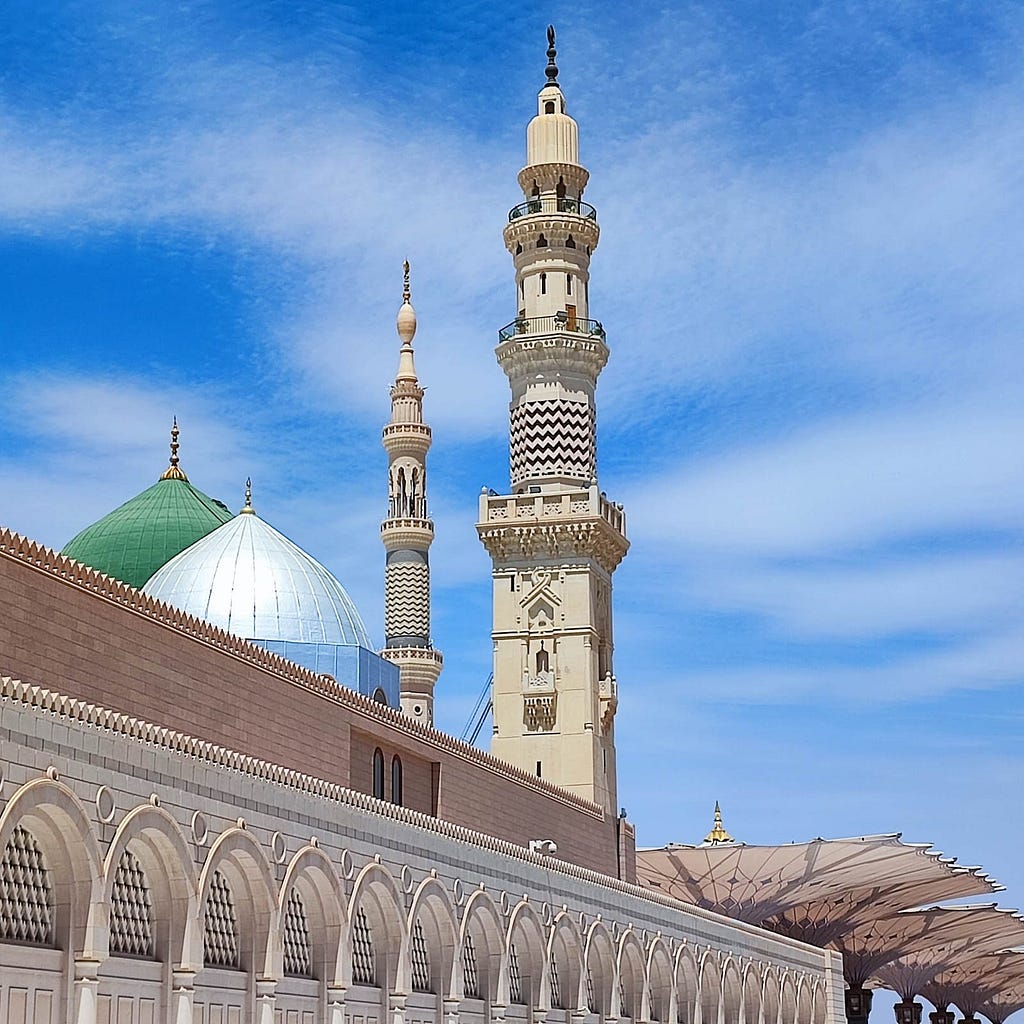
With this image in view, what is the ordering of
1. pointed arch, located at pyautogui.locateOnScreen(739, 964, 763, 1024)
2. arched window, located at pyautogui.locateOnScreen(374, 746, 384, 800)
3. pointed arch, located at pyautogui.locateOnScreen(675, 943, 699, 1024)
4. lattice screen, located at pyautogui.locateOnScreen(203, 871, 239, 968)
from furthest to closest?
pointed arch, located at pyautogui.locateOnScreen(739, 964, 763, 1024) < pointed arch, located at pyautogui.locateOnScreen(675, 943, 699, 1024) < arched window, located at pyautogui.locateOnScreen(374, 746, 384, 800) < lattice screen, located at pyautogui.locateOnScreen(203, 871, 239, 968)

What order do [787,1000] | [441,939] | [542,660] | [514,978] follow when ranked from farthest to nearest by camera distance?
[542,660], [787,1000], [514,978], [441,939]

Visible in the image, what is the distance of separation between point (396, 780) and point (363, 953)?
802 cm

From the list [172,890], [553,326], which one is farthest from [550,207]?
[172,890]

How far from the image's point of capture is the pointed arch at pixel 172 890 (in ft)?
57.8

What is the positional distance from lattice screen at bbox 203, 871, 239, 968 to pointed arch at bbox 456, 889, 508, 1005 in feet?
22.2

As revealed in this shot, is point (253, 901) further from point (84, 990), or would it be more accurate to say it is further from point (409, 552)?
point (409, 552)

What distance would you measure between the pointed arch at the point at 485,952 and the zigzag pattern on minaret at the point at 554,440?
2012cm

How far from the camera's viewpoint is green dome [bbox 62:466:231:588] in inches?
1554

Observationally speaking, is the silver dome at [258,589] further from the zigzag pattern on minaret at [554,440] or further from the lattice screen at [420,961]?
the zigzag pattern on minaret at [554,440]

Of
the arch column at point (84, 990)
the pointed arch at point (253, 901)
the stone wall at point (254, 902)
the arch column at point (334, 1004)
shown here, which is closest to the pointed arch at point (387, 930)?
the stone wall at point (254, 902)

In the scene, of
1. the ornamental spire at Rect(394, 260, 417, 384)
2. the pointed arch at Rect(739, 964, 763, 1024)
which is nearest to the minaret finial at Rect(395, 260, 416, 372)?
the ornamental spire at Rect(394, 260, 417, 384)

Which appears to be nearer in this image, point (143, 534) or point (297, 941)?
point (297, 941)

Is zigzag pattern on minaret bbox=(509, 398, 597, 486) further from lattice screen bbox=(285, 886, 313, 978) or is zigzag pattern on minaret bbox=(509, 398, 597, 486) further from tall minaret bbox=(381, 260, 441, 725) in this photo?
lattice screen bbox=(285, 886, 313, 978)

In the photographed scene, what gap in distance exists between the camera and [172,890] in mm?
17828
